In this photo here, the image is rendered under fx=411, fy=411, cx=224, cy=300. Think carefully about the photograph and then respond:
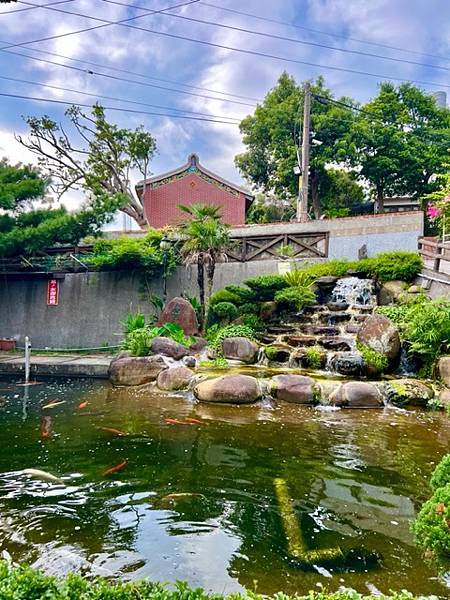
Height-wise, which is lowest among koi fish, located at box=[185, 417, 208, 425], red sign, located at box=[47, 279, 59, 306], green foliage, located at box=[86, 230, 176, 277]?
koi fish, located at box=[185, 417, 208, 425]

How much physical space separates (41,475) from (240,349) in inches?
234

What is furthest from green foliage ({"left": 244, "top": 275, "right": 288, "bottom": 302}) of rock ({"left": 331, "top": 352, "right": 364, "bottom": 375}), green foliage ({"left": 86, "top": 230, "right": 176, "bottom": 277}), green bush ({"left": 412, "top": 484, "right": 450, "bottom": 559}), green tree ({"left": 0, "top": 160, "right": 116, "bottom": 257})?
green bush ({"left": 412, "top": 484, "right": 450, "bottom": 559})

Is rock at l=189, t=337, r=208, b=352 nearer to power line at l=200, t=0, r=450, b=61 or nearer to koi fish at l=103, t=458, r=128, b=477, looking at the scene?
koi fish at l=103, t=458, r=128, b=477

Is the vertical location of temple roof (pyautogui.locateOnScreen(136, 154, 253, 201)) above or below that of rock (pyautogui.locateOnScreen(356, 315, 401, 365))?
above

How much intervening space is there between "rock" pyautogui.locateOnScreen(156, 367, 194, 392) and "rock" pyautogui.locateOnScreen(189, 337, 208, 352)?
1.80m

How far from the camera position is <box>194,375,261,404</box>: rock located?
7.30 m

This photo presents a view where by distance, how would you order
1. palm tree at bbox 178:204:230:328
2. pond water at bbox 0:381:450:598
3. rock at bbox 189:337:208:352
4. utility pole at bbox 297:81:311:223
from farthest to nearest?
utility pole at bbox 297:81:311:223 → palm tree at bbox 178:204:230:328 → rock at bbox 189:337:208:352 → pond water at bbox 0:381:450:598

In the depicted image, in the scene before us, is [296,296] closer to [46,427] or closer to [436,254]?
[436,254]

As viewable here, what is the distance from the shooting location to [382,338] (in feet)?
28.5

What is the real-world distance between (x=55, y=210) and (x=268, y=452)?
33.7 ft

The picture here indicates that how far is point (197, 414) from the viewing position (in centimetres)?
665

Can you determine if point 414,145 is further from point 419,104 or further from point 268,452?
point 268,452

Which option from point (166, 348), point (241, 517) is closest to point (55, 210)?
point (166, 348)

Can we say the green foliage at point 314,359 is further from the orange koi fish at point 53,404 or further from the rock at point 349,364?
the orange koi fish at point 53,404
